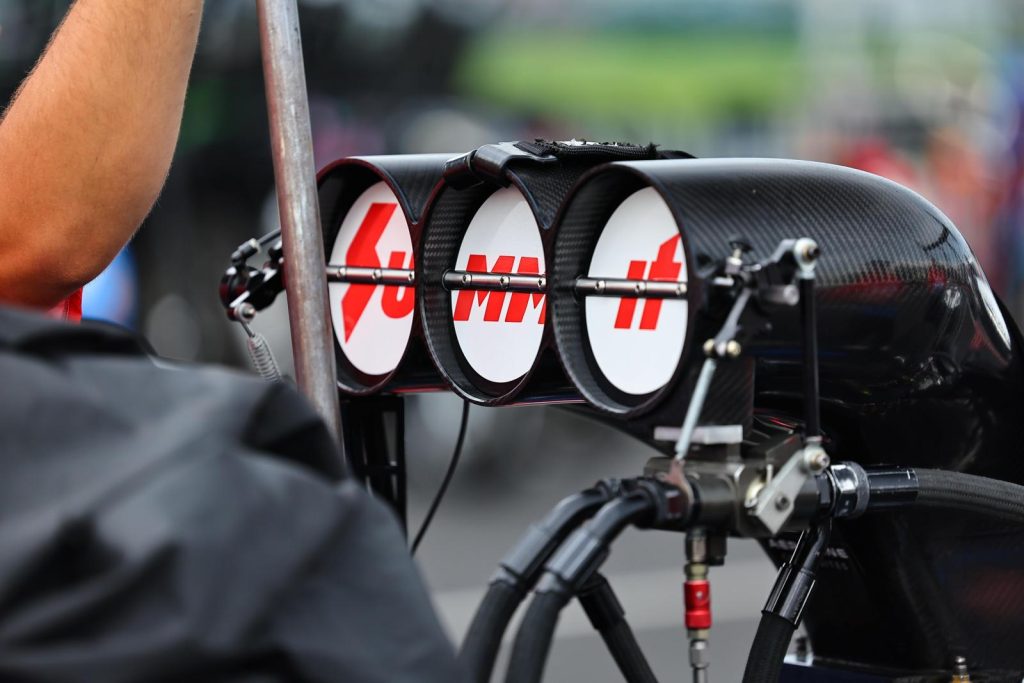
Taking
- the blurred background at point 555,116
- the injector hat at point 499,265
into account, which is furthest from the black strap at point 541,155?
the blurred background at point 555,116

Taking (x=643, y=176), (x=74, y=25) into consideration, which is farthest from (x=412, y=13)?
Result: (x=643, y=176)

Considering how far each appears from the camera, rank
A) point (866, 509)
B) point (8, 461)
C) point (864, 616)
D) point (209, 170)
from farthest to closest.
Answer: point (209, 170) → point (864, 616) → point (866, 509) → point (8, 461)

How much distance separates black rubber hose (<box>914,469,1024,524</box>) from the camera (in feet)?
3.88

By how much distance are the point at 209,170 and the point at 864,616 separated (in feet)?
19.0

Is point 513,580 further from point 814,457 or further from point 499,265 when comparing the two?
point 499,265

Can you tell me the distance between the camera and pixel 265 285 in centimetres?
149

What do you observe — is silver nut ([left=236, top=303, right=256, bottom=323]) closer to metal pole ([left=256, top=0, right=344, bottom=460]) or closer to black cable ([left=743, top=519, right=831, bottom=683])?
metal pole ([left=256, top=0, right=344, bottom=460])

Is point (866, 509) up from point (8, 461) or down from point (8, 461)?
down

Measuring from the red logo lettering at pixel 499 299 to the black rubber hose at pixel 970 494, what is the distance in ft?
1.10

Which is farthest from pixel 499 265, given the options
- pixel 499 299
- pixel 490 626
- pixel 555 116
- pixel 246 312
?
pixel 555 116

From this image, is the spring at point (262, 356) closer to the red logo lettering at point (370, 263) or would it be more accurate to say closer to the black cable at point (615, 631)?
the red logo lettering at point (370, 263)

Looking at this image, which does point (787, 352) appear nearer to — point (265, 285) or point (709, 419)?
point (709, 419)

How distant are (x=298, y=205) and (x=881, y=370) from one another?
0.51m

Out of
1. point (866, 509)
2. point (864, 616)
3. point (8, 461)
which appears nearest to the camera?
point (8, 461)
